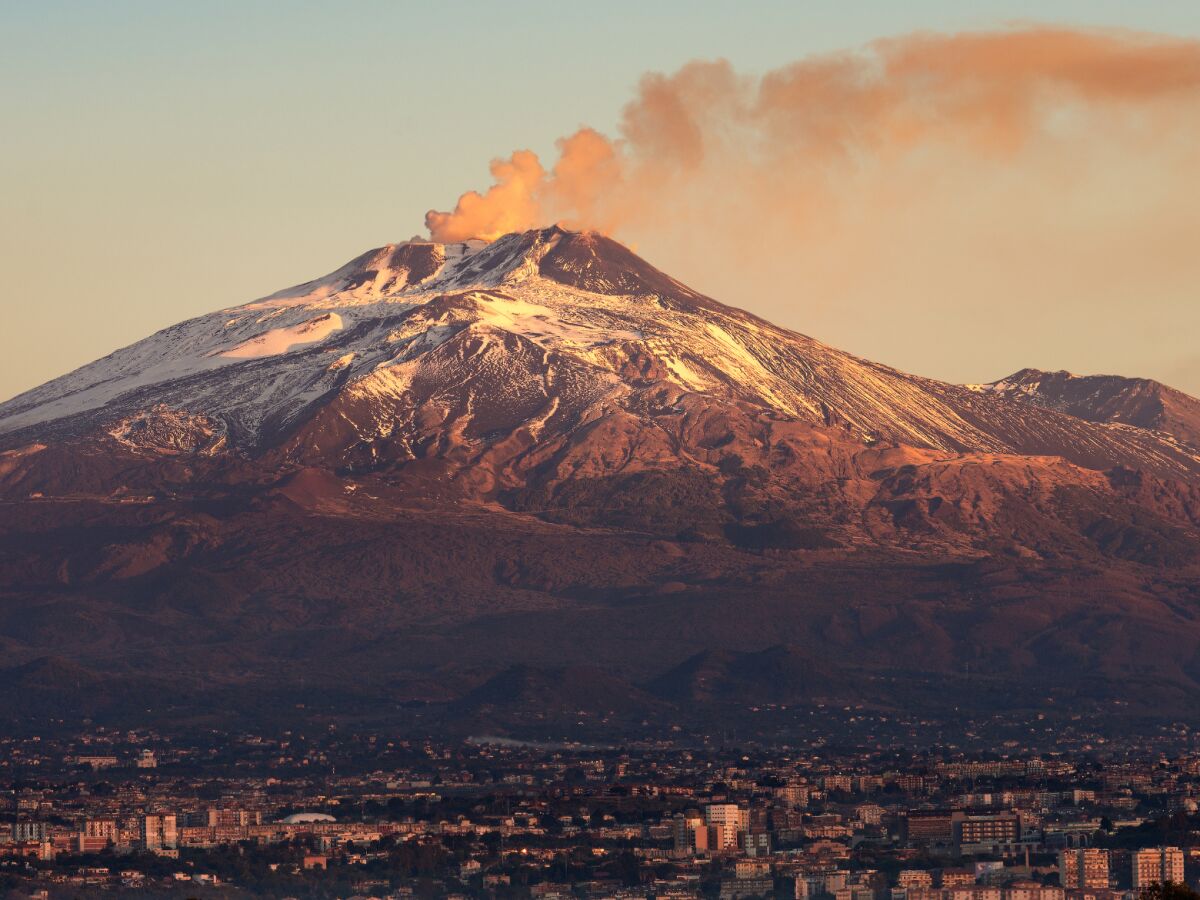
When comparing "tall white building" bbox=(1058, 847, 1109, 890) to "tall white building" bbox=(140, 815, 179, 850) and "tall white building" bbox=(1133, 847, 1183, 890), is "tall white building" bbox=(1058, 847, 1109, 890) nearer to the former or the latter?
"tall white building" bbox=(1133, 847, 1183, 890)

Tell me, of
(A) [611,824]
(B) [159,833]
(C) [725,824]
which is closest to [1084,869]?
(C) [725,824]

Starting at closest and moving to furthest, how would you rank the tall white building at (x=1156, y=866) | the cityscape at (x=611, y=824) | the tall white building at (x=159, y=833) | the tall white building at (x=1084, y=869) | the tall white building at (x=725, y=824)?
the tall white building at (x=1084, y=869), the tall white building at (x=1156, y=866), the cityscape at (x=611, y=824), the tall white building at (x=725, y=824), the tall white building at (x=159, y=833)

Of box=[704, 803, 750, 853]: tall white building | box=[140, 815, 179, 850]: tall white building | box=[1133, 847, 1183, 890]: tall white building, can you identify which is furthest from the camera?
box=[140, 815, 179, 850]: tall white building

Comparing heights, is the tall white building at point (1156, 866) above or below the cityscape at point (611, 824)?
below

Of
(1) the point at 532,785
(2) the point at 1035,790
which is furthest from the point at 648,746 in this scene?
(2) the point at 1035,790

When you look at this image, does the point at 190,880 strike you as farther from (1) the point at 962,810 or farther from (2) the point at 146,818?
(1) the point at 962,810

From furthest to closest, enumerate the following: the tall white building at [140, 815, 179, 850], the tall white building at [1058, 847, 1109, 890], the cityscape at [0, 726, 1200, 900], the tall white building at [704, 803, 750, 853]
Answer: the tall white building at [140, 815, 179, 850], the tall white building at [704, 803, 750, 853], the cityscape at [0, 726, 1200, 900], the tall white building at [1058, 847, 1109, 890]

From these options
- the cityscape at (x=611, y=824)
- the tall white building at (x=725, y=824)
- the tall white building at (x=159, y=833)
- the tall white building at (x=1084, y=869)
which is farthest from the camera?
the tall white building at (x=159, y=833)

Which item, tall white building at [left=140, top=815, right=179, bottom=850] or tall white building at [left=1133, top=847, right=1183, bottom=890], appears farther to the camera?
tall white building at [left=140, top=815, right=179, bottom=850]

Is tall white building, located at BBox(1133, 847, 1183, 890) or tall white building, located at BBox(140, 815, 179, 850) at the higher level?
tall white building, located at BBox(140, 815, 179, 850)

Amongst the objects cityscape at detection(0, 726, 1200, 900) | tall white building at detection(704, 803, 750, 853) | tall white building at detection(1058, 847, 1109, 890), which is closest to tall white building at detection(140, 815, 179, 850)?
cityscape at detection(0, 726, 1200, 900)

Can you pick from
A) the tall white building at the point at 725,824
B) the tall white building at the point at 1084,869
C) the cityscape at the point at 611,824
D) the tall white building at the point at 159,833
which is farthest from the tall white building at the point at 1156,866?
the tall white building at the point at 159,833

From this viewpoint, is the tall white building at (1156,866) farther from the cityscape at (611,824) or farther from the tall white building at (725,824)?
the tall white building at (725,824)
